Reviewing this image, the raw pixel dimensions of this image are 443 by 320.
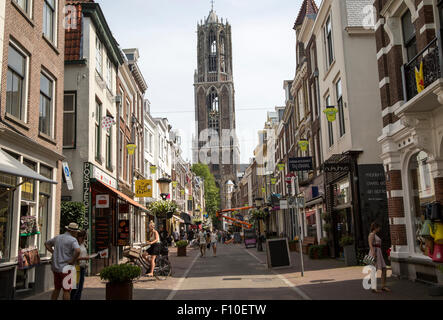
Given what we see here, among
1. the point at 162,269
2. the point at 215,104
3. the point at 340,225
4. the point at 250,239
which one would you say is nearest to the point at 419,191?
the point at 162,269

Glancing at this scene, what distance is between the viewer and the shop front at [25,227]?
10.6 m

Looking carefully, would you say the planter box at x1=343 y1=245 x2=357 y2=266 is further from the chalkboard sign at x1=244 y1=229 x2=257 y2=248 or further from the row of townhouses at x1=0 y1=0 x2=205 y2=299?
the chalkboard sign at x1=244 y1=229 x2=257 y2=248

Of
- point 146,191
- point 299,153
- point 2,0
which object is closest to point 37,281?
point 2,0

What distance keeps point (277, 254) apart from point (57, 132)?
9.26m

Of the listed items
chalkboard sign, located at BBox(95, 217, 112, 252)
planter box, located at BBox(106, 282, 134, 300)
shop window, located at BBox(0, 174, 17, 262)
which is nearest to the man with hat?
planter box, located at BBox(106, 282, 134, 300)

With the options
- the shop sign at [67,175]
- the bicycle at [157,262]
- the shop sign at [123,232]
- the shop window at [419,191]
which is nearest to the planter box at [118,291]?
the bicycle at [157,262]

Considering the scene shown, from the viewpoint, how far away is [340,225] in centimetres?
2166

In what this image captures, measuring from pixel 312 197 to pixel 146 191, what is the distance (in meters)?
9.85

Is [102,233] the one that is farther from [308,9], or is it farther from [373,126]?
[308,9]

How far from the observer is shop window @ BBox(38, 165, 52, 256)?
44.3 ft

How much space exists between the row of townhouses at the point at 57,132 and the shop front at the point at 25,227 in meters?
0.03

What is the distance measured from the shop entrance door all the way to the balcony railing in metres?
8.98

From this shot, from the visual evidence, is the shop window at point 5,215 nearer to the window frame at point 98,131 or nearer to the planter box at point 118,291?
the planter box at point 118,291

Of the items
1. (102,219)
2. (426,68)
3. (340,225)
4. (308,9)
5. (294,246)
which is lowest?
(294,246)
